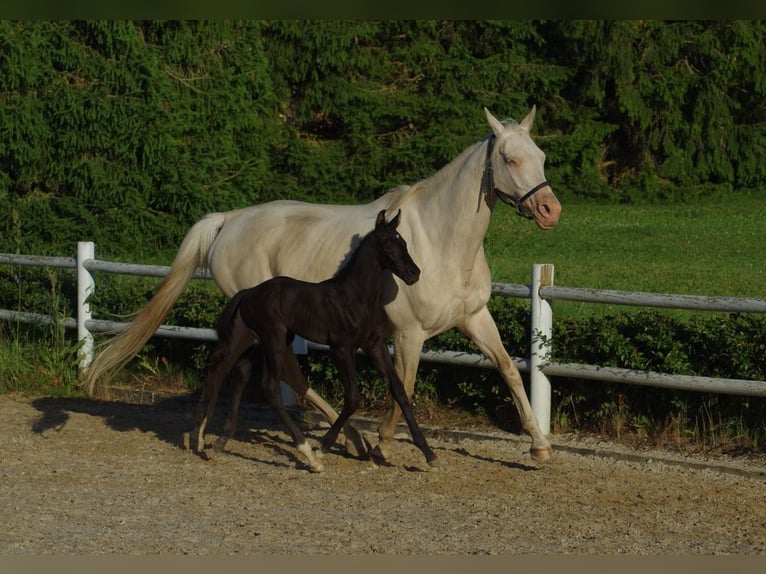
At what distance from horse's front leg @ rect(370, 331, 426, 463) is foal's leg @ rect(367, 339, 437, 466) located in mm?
98

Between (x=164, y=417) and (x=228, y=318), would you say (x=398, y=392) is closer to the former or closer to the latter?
(x=228, y=318)

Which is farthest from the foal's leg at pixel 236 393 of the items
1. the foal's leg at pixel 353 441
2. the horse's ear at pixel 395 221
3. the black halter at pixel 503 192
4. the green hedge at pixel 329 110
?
the green hedge at pixel 329 110

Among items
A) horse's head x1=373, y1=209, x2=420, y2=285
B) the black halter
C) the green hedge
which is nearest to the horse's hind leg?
horse's head x1=373, y1=209, x2=420, y2=285

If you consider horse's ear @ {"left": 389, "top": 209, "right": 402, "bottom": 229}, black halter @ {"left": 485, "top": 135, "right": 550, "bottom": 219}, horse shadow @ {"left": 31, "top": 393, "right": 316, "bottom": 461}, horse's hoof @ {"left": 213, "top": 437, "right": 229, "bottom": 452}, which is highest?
black halter @ {"left": 485, "top": 135, "right": 550, "bottom": 219}

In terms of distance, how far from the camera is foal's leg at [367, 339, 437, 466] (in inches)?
255

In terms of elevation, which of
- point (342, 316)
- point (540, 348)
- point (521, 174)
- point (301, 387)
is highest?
point (521, 174)

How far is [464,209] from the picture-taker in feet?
21.4

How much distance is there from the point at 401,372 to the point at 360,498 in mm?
984

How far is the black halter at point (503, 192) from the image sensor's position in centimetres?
606

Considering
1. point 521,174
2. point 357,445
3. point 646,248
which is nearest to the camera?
point 521,174

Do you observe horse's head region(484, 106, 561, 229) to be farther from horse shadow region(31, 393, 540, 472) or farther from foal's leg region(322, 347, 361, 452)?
horse shadow region(31, 393, 540, 472)

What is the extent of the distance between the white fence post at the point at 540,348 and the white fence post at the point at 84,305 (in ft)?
13.7

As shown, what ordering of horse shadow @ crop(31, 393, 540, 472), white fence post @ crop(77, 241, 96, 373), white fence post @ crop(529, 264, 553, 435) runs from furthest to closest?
white fence post @ crop(77, 241, 96, 373) < white fence post @ crop(529, 264, 553, 435) < horse shadow @ crop(31, 393, 540, 472)

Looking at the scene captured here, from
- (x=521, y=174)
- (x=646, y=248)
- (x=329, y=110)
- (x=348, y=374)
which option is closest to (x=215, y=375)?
(x=348, y=374)
